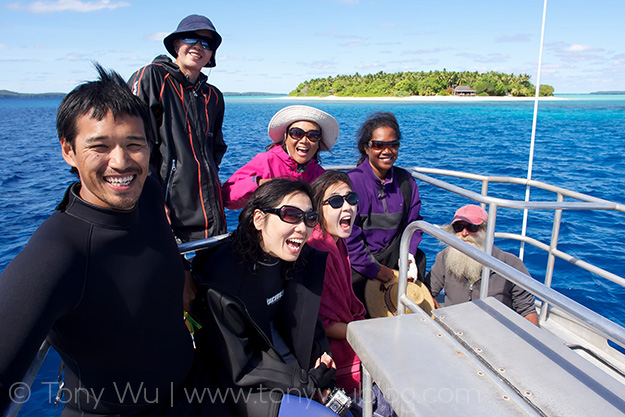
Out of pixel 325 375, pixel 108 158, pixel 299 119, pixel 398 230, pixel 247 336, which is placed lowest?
pixel 325 375

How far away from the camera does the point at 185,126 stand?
119 inches

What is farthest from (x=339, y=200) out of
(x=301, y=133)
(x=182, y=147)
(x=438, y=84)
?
(x=438, y=84)

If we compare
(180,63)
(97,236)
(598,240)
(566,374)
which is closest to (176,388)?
(97,236)

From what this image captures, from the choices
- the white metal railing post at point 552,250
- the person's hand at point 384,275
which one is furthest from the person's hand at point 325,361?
the white metal railing post at point 552,250

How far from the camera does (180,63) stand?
10.3ft

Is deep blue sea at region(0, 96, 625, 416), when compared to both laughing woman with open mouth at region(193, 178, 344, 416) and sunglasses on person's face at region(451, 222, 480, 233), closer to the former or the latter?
sunglasses on person's face at region(451, 222, 480, 233)

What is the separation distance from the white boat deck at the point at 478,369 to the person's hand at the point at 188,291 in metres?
0.87

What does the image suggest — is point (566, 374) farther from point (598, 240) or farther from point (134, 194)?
point (598, 240)

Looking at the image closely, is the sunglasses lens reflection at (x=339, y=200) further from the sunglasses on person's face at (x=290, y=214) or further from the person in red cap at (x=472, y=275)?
the person in red cap at (x=472, y=275)

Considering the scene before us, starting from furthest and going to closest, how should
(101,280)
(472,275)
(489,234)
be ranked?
(472,275) < (489,234) < (101,280)

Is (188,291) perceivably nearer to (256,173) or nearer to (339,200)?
(339,200)

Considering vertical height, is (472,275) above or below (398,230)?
below

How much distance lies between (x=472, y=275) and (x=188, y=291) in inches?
93.9

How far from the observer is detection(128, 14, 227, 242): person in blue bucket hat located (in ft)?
9.66
